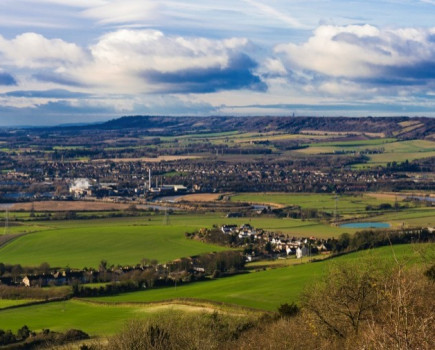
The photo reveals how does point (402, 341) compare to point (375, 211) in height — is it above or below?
above

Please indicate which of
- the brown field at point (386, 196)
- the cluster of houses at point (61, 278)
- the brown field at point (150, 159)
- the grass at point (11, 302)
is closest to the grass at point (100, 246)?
the cluster of houses at point (61, 278)

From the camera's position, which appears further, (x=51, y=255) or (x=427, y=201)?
(x=427, y=201)

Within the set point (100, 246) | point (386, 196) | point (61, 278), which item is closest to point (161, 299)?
point (61, 278)

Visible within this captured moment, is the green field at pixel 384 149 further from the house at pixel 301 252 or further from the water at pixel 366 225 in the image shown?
the house at pixel 301 252

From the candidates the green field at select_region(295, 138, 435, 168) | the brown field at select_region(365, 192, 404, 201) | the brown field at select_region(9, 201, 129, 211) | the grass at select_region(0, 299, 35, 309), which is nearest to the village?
the grass at select_region(0, 299, 35, 309)

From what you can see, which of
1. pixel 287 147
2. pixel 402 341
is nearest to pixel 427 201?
pixel 402 341

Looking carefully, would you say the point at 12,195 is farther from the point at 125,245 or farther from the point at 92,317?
the point at 92,317
